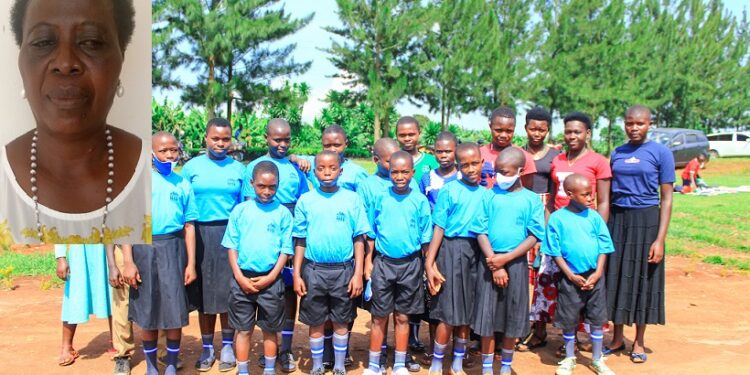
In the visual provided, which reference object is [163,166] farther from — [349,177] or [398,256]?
[398,256]

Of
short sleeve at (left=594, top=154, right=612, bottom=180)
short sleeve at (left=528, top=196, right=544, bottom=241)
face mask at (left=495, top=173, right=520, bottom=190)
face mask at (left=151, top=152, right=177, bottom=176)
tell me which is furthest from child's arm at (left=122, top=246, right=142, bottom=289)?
short sleeve at (left=594, top=154, right=612, bottom=180)

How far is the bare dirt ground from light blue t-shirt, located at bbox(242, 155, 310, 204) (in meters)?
1.19

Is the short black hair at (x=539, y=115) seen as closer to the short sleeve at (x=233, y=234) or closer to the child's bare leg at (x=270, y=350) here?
the short sleeve at (x=233, y=234)

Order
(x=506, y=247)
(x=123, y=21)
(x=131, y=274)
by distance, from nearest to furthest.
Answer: (x=123, y=21)
(x=131, y=274)
(x=506, y=247)

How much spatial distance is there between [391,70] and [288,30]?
5.43 meters

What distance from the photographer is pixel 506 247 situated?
3.82m

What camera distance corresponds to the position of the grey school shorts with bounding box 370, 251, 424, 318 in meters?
3.88

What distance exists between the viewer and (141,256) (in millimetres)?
3648

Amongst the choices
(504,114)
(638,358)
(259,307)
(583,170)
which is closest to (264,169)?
(259,307)

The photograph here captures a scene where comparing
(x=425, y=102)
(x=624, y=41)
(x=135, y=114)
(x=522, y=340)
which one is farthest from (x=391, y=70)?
(x=135, y=114)

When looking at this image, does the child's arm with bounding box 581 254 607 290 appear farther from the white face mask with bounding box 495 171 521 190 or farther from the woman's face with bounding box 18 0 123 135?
the woman's face with bounding box 18 0 123 135

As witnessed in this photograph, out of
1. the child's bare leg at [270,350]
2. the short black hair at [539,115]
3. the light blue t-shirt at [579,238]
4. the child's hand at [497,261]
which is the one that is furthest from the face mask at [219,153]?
the light blue t-shirt at [579,238]

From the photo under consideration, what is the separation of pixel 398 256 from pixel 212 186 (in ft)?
4.33

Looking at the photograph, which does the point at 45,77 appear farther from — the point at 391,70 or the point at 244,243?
the point at 391,70
